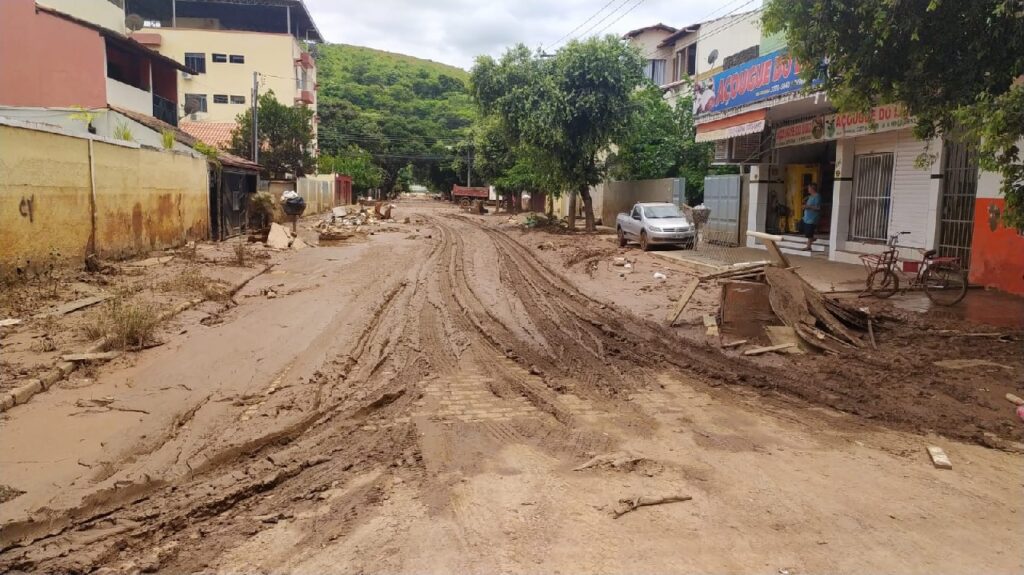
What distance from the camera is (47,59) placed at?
2502 centimetres

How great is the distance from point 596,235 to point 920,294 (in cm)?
1844

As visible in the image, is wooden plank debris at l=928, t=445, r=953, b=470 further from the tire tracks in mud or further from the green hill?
the green hill

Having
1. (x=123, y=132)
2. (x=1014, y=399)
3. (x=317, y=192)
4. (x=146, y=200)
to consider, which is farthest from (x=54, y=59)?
(x=1014, y=399)

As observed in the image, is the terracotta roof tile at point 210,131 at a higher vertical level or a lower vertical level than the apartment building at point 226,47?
lower

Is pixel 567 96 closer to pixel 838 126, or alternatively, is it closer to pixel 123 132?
pixel 838 126

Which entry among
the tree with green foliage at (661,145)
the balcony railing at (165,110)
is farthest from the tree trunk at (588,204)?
the balcony railing at (165,110)

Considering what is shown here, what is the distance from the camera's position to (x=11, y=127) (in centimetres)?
1123

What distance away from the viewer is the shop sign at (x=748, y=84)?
1550 centimetres

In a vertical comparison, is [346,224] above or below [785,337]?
above

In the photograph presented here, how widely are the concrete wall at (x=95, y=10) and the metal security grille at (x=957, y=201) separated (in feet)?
99.6

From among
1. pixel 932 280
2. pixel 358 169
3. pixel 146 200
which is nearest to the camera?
pixel 932 280

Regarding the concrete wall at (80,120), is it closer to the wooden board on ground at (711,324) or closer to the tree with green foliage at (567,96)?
the tree with green foliage at (567,96)

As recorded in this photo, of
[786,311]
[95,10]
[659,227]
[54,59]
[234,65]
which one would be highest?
[234,65]

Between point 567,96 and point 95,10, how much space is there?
21.6 meters
